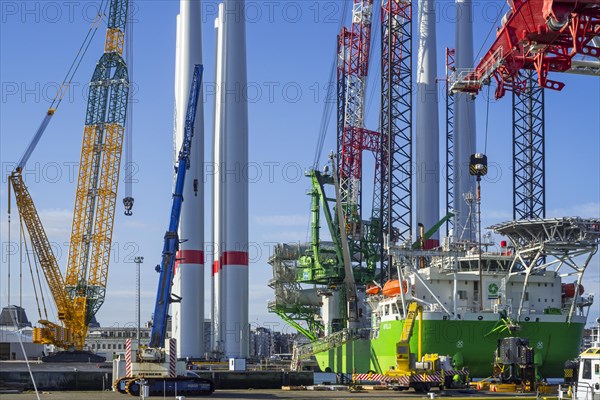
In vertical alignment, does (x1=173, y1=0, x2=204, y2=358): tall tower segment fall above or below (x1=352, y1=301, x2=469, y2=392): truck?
above

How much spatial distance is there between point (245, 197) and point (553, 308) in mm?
37881

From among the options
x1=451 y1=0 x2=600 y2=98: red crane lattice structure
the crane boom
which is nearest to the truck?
x1=451 y1=0 x2=600 y2=98: red crane lattice structure

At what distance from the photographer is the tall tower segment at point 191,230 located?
88875mm

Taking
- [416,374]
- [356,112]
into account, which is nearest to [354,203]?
[356,112]

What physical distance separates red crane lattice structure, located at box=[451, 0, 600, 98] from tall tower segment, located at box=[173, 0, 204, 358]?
5496 centimetres

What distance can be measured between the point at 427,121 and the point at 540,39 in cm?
6478

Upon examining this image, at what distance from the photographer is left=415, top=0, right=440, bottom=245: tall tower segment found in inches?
3760

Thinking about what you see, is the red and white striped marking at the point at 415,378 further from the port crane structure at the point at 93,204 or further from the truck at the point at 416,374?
the port crane structure at the point at 93,204

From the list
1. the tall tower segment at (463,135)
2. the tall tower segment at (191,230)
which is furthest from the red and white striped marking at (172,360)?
the tall tower segment at (463,135)

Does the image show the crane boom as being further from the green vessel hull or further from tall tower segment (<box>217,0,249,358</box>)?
the green vessel hull

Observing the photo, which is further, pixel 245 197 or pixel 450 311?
pixel 245 197

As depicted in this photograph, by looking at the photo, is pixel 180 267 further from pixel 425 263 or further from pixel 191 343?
pixel 425 263

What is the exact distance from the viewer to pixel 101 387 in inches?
2030

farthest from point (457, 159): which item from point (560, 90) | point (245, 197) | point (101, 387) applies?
point (560, 90)
